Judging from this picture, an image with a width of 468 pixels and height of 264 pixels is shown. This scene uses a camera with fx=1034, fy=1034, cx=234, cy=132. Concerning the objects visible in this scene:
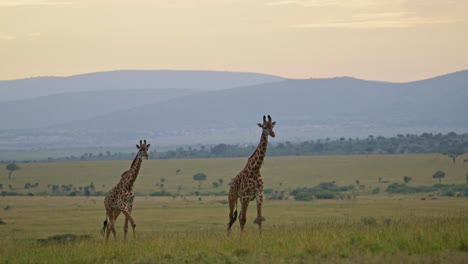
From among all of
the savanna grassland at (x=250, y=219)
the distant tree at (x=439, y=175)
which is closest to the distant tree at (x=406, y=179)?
the savanna grassland at (x=250, y=219)

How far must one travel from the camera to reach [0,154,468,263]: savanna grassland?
16438 mm

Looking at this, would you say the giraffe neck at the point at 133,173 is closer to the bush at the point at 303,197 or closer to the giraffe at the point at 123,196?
the giraffe at the point at 123,196

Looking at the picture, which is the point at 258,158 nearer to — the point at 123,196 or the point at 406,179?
the point at 123,196

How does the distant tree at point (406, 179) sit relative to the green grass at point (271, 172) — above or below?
below

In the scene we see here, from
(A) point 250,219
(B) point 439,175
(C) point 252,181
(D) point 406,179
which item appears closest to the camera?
(C) point 252,181

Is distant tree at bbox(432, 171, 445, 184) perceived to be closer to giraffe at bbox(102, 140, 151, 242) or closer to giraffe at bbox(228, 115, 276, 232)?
giraffe at bbox(102, 140, 151, 242)

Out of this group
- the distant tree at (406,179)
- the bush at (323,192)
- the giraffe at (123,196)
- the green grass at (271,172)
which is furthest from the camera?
the green grass at (271,172)

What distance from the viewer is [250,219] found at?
38875mm

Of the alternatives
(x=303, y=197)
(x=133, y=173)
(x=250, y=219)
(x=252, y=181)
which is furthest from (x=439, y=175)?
(x=252, y=181)

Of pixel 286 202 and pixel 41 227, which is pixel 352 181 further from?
pixel 41 227

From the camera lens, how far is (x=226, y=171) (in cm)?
8594

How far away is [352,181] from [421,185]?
8.60 metres

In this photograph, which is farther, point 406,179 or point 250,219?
point 406,179

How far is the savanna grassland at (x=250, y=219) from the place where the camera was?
647 inches
